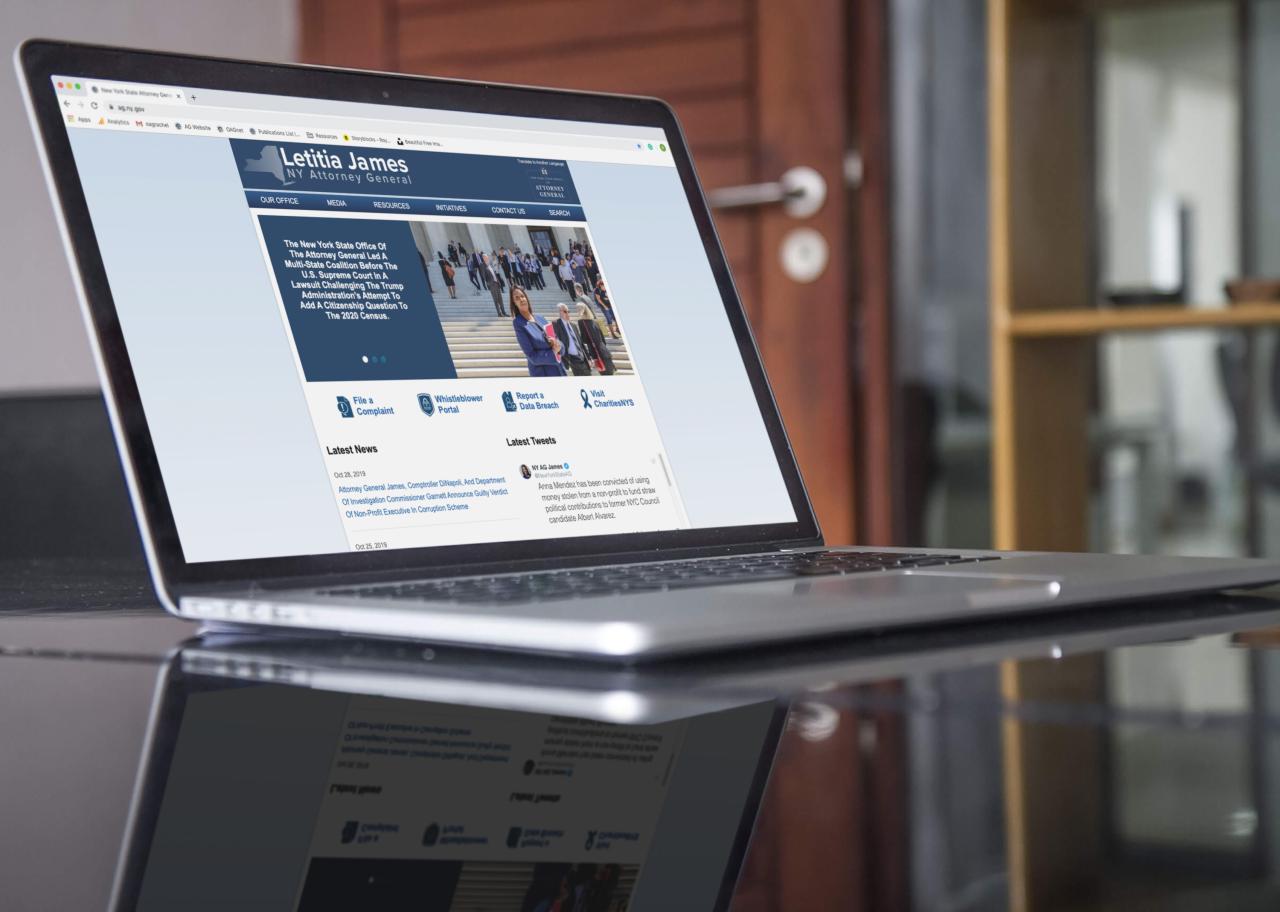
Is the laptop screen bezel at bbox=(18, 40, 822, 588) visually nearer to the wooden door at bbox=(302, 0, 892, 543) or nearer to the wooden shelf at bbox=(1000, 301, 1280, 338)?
the wooden shelf at bbox=(1000, 301, 1280, 338)

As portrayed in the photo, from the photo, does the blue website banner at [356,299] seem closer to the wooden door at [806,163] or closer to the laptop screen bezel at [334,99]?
the laptop screen bezel at [334,99]

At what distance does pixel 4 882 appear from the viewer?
0.27m

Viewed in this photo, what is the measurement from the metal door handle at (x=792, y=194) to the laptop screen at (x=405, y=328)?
62.6 inches

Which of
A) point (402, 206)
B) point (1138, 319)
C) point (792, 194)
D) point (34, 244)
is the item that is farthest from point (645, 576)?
point (34, 244)

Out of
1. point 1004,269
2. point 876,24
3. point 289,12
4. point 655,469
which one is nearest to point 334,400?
point 655,469

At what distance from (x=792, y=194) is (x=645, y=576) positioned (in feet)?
6.06

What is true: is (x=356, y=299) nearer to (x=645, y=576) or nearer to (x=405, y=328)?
(x=405, y=328)

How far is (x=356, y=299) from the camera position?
0.65 m

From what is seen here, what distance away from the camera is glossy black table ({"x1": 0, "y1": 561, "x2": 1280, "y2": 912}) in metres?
0.27

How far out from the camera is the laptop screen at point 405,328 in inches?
23.9

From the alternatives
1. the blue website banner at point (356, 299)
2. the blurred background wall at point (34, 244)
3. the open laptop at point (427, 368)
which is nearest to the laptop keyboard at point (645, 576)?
the open laptop at point (427, 368)

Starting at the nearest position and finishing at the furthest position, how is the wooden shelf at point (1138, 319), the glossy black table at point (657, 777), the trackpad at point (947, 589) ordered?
the glossy black table at point (657, 777) → the trackpad at point (947, 589) → the wooden shelf at point (1138, 319)

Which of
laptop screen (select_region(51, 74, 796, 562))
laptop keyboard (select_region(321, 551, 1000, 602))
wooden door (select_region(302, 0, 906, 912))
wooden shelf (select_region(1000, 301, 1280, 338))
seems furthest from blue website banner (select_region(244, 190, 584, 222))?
wooden door (select_region(302, 0, 906, 912))

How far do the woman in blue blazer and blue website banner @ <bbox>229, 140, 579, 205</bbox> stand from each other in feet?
0.20
